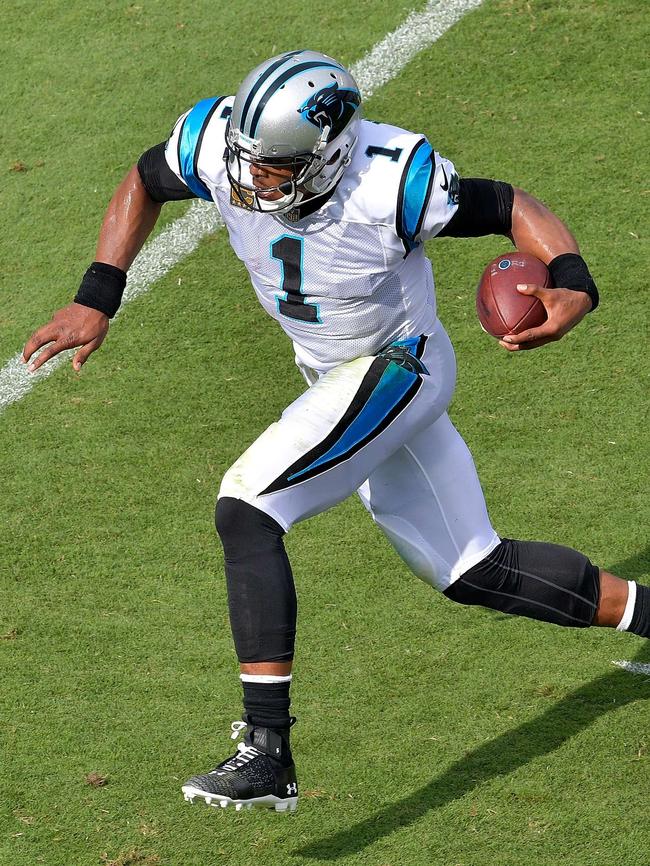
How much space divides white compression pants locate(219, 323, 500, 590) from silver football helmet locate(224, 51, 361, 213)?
1.99ft

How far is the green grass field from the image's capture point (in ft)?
15.0

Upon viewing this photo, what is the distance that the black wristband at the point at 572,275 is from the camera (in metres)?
4.27

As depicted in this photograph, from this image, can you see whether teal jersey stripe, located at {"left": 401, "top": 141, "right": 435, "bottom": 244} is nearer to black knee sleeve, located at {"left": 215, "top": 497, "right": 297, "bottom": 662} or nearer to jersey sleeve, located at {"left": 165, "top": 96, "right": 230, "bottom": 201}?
jersey sleeve, located at {"left": 165, "top": 96, "right": 230, "bottom": 201}

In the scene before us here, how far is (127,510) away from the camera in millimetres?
5852

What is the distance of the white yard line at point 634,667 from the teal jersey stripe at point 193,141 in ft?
7.45

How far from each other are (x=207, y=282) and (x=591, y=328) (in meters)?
1.92

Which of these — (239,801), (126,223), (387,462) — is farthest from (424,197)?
(239,801)

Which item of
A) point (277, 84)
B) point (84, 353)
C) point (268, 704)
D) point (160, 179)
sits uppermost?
point (277, 84)

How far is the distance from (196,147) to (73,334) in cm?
74

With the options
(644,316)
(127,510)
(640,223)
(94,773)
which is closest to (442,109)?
(640,223)

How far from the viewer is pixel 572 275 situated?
4309mm

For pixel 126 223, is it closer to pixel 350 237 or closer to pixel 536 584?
pixel 350 237

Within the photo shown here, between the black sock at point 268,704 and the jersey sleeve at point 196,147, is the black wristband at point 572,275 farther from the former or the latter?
the black sock at point 268,704

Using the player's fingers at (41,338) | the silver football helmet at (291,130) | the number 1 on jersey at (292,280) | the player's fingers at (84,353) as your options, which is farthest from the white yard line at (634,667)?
the player's fingers at (41,338)
